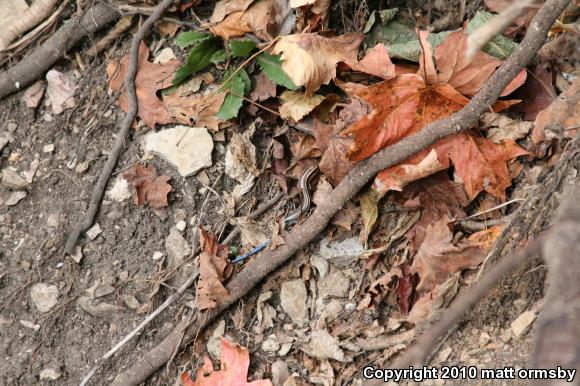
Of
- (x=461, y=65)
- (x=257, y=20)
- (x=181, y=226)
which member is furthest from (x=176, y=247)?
(x=461, y=65)

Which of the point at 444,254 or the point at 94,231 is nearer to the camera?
the point at 444,254

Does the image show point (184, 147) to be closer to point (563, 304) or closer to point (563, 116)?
point (563, 116)

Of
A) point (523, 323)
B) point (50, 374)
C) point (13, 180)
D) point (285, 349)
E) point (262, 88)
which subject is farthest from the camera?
point (13, 180)

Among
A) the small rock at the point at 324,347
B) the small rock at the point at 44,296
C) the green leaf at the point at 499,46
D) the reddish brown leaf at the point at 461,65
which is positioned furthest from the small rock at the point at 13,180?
the green leaf at the point at 499,46

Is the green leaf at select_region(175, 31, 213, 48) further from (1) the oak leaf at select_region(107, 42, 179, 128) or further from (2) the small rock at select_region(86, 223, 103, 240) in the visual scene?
(2) the small rock at select_region(86, 223, 103, 240)

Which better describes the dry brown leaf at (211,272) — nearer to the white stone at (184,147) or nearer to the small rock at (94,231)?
the white stone at (184,147)

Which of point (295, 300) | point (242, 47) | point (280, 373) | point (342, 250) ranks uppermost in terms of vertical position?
point (242, 47)
